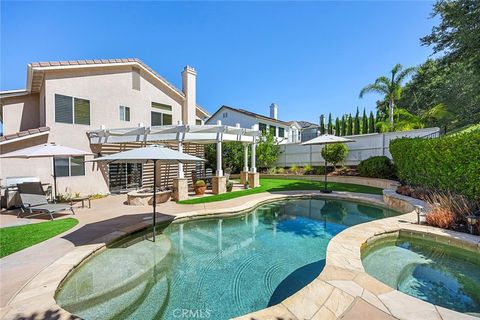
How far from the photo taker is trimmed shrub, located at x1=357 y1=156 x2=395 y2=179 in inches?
658

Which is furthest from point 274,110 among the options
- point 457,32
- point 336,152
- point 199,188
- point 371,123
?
point 199,188

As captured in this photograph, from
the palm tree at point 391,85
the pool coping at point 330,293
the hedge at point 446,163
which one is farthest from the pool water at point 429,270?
the palm tree at point 391,85

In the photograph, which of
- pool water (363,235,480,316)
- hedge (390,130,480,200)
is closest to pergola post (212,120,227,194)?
pool water (363,235,480,316)

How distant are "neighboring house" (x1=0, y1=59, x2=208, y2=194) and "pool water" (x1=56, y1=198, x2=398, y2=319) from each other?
914 centimetres

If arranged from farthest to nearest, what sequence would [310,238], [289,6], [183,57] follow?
[183,57]
[289,6]
[310,238]

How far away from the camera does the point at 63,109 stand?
526 inches

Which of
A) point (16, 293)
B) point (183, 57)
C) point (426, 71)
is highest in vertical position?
point (426, 71)

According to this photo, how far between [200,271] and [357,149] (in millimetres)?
18471

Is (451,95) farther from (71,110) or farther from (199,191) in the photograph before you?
(71,110)

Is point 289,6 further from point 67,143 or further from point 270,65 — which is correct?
point 67,143

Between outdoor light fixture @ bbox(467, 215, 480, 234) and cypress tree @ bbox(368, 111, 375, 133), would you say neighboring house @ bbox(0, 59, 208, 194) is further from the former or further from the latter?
cypress tree @ bbox(368, 111, 375, 133)

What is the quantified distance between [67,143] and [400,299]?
16.5 metres

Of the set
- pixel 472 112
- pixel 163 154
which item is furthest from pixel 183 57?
pixel 472 112

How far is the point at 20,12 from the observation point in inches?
396
